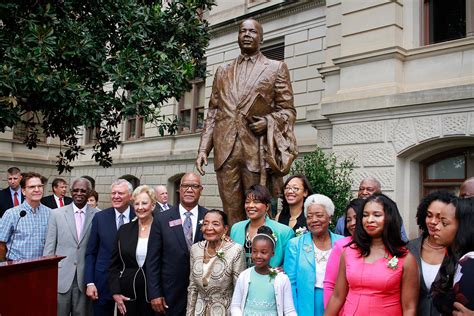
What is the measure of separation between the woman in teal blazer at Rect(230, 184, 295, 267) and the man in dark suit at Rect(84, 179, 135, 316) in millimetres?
1689

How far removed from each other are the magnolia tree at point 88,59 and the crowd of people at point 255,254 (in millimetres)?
3146

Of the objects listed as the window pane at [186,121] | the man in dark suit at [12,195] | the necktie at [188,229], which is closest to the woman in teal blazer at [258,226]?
the necktie at [188,229]

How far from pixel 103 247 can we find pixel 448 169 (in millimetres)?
8309

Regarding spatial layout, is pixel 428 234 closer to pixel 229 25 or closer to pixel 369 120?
pixel 369 120

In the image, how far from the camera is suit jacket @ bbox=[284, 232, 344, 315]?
165 inches

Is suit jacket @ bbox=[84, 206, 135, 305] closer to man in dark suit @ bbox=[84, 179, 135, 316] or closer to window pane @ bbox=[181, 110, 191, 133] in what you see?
man in dark suit @ bbox=[84, 179, 135, 316]

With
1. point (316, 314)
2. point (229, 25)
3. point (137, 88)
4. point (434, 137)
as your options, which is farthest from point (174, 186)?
point (316, 314)

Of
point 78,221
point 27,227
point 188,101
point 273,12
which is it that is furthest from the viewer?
point 188,101

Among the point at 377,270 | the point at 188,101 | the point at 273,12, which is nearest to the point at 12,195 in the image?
the point at 377,270

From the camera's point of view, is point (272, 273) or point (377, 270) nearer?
point (377, 270)

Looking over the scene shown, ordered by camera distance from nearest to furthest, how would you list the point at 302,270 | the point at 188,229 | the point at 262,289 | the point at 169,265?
1. the point at 262,289
2. the point at 302,270
3. the point at 169,265
4. the point at 188,229

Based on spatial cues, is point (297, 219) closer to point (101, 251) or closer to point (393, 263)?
point (393, 263)

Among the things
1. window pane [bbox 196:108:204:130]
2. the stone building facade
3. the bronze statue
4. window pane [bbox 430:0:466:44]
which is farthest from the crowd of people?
window pane [bbox 196:108:204:130]

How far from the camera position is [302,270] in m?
4.25
